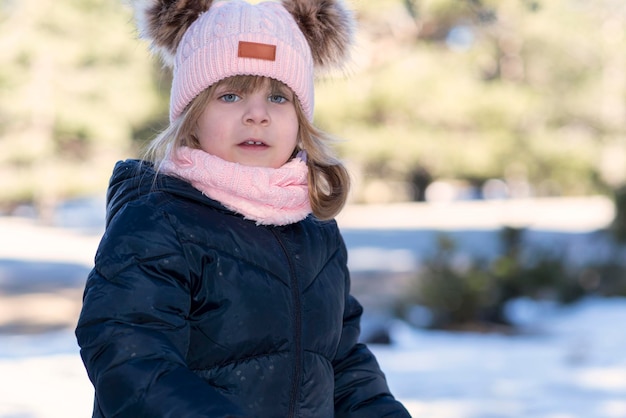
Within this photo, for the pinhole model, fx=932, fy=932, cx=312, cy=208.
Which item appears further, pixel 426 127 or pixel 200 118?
pixel 426 127

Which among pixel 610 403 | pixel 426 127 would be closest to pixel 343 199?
pixel 610 403

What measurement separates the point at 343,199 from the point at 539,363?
470 cm

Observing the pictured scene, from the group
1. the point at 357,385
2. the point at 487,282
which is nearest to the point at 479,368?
the point at 487,282

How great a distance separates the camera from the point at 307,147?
1896 mm

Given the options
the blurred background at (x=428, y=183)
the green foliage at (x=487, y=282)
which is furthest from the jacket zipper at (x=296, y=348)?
the green foliage at (x=487, y=282)

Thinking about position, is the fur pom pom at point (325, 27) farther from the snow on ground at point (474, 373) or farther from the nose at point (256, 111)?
the snow on ground at point (474, 373)

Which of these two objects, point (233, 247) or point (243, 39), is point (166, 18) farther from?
point (233, 247)

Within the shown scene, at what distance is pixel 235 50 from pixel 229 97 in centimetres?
9

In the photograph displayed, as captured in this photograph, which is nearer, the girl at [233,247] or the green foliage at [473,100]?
the girl at [233,247]

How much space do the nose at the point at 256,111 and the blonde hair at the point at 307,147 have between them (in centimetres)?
2

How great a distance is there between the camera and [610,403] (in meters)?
4.91

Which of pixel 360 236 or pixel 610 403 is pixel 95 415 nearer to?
pixel 610 403

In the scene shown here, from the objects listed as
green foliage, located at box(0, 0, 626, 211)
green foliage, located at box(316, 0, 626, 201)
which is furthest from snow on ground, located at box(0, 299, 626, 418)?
green foliage, located at box(0, 0, 626, 211)

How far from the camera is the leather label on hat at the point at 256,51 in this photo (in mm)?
1760
